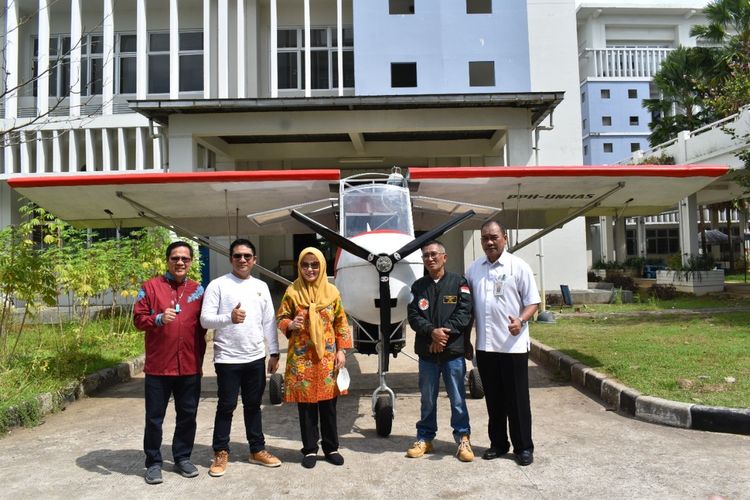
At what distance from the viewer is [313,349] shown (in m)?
4.14

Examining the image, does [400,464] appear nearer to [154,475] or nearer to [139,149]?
[154,475]

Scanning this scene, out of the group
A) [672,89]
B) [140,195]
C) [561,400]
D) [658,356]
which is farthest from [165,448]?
[672,89]

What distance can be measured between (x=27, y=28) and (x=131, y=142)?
6.01 m

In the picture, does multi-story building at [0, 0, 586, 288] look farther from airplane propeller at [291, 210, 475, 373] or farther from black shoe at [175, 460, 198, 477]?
black shoe at [175, 460, 198, 477]

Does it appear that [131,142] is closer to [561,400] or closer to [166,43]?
[166,43]

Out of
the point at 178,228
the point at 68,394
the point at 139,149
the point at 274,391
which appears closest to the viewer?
the point at 274,391

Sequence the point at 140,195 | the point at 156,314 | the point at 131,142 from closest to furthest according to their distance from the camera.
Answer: the point at 156,314
the point at 140,195
the point at 131,142

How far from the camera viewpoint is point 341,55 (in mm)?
18141

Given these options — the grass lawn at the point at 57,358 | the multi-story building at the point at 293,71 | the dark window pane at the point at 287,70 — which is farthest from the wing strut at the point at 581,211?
the dark window pane at the point at 287,70

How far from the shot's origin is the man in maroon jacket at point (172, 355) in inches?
157

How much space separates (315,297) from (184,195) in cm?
365

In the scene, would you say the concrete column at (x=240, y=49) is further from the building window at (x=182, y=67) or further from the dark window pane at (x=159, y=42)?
the dark window pane at (x=159, y=42)

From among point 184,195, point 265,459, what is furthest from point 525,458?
point 184,195

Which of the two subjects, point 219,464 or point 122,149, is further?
point 122,149
